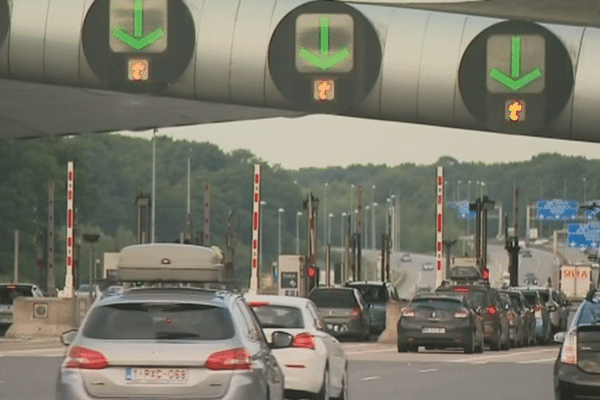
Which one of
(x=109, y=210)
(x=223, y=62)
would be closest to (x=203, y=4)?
(x=223, y=62)

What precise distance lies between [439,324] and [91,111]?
12510mm

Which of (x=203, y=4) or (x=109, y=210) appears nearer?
(x=203, y=4)

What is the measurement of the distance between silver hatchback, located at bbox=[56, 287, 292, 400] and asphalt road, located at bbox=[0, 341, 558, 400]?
9.60 meters

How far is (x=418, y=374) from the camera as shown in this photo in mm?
33875

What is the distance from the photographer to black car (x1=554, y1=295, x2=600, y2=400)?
20.5 meters

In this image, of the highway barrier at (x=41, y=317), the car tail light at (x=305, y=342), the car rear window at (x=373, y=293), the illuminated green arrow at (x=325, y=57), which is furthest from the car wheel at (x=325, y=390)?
the car rear window at (x=373, y=293)

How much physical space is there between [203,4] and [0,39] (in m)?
3.48

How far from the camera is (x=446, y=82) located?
3469 centimetres

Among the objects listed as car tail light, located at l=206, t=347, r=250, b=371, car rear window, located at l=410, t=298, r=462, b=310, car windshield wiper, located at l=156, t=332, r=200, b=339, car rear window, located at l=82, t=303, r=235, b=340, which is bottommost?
car rear window, located at l=410, t=298, r=462, b=310

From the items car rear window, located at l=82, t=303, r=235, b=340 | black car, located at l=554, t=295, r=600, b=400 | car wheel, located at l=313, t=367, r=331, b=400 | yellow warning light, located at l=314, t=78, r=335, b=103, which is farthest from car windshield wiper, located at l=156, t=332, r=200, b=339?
yellow warning light, located at l=314, t=78, r=335, b=103

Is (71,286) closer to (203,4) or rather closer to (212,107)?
(212,107)

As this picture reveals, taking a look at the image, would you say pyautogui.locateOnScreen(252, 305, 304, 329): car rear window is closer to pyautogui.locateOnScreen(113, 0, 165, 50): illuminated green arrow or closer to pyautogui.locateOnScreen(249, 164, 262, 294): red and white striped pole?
pyautogui.locateOnScreen(113, 0, 165, 50): illuminated green arrow

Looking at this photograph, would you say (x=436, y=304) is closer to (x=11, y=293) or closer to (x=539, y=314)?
(x=539, y=314)

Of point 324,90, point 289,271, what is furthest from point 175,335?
point 289,271
